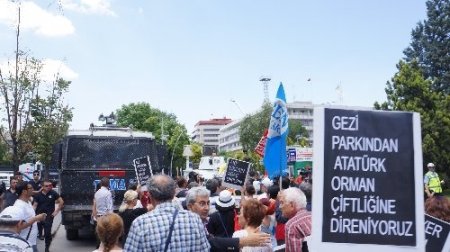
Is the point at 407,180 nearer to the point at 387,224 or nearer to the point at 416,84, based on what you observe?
the point at 387,224

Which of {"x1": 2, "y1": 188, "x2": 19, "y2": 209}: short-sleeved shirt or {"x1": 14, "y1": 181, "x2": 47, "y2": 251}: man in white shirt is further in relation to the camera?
{"x1": 2, "y1": 188, "x2": 19, "y2": 209}: short-sleeved shirt

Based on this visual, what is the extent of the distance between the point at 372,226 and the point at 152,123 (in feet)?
319

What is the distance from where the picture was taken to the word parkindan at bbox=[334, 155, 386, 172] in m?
4.24

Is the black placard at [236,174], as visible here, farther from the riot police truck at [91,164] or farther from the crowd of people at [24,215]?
the crowd of people at [24,215]

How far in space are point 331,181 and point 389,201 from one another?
0.40 m

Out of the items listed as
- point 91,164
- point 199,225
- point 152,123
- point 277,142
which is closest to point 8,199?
point 91,164

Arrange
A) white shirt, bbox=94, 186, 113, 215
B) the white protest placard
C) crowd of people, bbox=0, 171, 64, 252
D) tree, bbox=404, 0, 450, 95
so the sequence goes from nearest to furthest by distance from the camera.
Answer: the white protest placard, crowd of people, bbox=0, 171, 64, 252, white shirt, bbox=94, 186, 113, 215, tree, bbox=404, 0, 450, 95

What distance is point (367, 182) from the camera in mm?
4211

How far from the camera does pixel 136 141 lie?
1633 cm

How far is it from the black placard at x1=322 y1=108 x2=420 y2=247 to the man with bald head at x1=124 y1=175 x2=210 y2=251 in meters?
1.11

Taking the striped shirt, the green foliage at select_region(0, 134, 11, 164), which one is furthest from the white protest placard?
the green foliage at select_region(0, 134, 11, 164)

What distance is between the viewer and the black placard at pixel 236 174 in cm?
1374

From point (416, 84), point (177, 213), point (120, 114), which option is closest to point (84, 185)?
point (177, 213)

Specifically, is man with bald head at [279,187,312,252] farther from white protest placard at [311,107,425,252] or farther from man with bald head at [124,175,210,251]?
white protest placard at [311,107,425,252]
